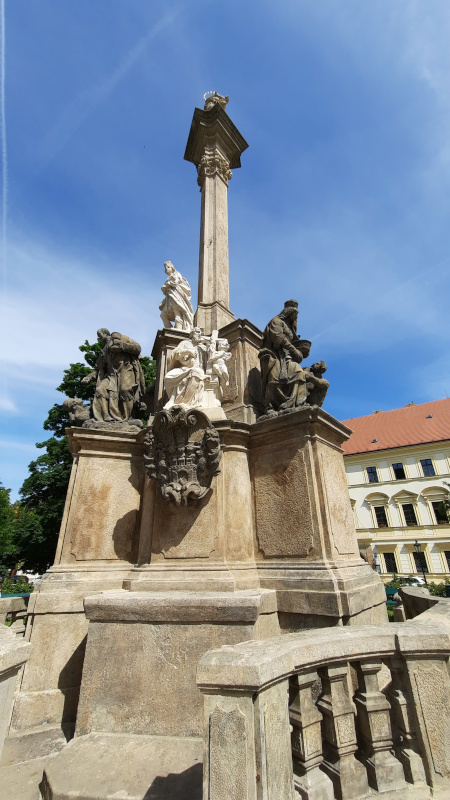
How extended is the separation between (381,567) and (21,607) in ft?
105

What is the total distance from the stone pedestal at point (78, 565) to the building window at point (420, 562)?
3172cm

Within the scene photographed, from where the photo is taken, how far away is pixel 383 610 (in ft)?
15.4

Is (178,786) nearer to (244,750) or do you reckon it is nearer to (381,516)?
(244,750)

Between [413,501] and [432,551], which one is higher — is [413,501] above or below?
above

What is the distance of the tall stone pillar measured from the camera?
7.39 meters

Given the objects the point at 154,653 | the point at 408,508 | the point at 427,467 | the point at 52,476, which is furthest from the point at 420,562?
the point at 154,653

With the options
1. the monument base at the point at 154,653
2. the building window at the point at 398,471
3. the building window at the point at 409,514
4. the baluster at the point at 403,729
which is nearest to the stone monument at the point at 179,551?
the monument base at the point at 154,653

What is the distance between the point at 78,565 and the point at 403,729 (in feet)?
12.9

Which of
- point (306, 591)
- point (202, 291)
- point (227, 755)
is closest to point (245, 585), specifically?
point (306, 591)

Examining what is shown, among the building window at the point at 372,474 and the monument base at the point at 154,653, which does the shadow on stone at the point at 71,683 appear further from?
the building window at the point at 372,474

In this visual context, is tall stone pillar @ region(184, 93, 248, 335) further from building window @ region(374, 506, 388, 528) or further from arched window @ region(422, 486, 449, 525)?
building window @ region(374, 506, 388, 528)

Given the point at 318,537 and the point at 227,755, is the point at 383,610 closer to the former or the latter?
the point at 318,537

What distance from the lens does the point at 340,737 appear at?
2268mm

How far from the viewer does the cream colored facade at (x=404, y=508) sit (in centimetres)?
3064
